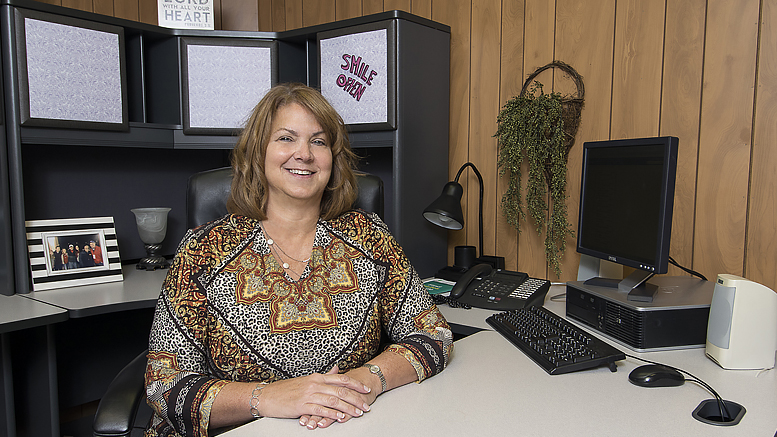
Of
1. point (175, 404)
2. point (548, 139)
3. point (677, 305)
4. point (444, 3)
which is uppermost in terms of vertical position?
point (444, 3)

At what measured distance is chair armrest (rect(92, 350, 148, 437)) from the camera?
3.65 feet

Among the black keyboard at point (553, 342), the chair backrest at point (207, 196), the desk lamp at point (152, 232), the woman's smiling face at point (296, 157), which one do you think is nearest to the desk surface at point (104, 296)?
the desk lamp at point (152, 232)

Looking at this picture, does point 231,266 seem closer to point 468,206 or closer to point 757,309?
point 757,309

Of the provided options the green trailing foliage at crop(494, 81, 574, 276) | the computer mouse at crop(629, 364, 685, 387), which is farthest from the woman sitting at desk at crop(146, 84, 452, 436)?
the green trailing foliage at crop(494, 81, 574, 276)

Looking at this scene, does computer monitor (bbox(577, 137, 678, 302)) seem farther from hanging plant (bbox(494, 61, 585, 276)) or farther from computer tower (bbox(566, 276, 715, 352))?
hanging plant (bbox(494, 61, 585, 276))

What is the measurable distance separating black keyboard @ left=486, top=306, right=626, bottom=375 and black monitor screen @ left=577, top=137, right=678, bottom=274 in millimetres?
274

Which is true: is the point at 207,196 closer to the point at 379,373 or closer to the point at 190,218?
the point at 190,218

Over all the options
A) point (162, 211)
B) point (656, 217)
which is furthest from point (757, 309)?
point (162, 211)

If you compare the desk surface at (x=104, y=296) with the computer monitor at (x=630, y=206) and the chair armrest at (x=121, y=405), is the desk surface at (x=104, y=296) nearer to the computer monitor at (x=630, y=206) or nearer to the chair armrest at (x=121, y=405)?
the chair armrest at (x=121, y=405)

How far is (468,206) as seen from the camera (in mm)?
2424

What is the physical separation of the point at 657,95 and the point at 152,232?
77.9 inches

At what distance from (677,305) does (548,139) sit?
868 millimetres

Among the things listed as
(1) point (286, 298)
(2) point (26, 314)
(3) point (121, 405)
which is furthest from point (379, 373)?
(2) point (26, 314)

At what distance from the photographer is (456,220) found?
2045mm
